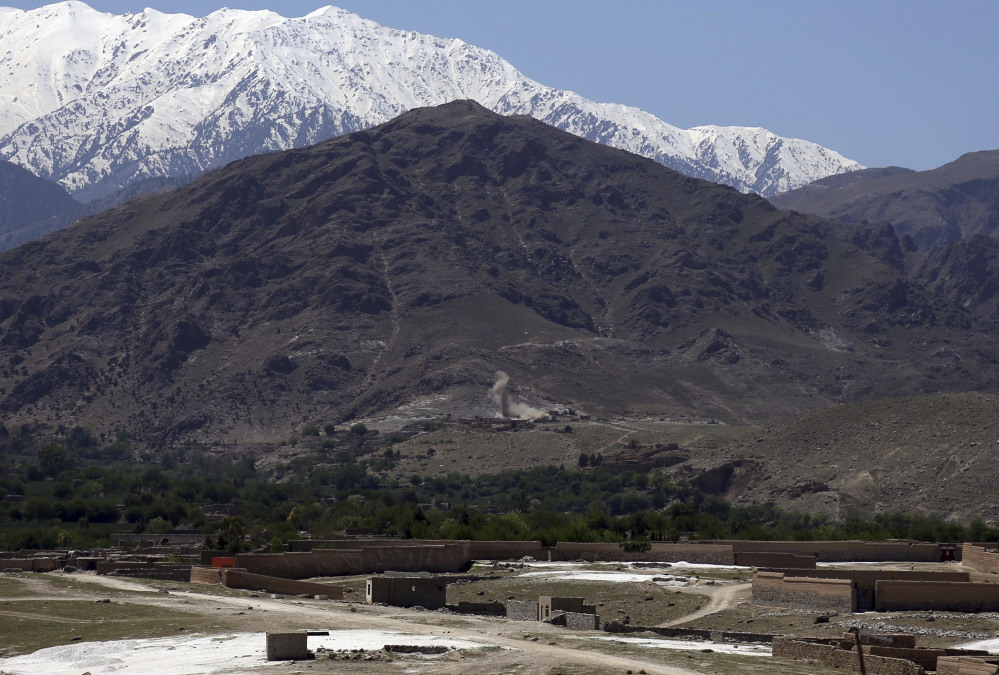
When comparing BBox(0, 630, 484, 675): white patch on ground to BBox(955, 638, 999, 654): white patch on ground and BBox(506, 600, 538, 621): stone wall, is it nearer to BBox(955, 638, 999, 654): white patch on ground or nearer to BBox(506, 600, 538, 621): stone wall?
BBox(506, 600, 538, 621): stone wall

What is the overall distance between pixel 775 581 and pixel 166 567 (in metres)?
33.4

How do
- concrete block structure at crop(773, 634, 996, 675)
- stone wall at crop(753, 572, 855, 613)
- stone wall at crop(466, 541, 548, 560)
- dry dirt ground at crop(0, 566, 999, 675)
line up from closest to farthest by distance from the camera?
concrete block structure at crop(773, 634, 996, 675) → dry dirt ground at crop(0, 566, 999, 675) → stone wall at crop(753, 572, 855, 613) → stone wall at crop(466, 541, 548, 560)

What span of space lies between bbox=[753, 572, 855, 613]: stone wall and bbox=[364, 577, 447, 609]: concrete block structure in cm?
1407

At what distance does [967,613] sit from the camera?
69188 millimetres

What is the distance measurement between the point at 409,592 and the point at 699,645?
808 inches

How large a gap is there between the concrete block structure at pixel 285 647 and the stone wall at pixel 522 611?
53.3ft

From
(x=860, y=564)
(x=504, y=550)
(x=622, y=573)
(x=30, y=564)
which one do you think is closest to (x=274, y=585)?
(x=622, y=573)

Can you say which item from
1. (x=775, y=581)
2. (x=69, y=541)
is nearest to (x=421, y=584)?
(x=775, y=581)

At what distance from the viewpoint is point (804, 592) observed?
7412 cm

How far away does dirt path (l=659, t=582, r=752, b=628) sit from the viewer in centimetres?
7519

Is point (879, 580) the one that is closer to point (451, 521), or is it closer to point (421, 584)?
point (421, 584)

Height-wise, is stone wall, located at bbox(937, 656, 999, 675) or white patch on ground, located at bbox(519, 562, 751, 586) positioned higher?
white patch on ground, located at bbox(519, 562, 751, 586)

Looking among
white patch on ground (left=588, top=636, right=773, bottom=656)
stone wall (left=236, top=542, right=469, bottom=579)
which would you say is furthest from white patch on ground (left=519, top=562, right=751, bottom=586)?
white patch on ground (left=588, top=636, right=773, bottom=656)

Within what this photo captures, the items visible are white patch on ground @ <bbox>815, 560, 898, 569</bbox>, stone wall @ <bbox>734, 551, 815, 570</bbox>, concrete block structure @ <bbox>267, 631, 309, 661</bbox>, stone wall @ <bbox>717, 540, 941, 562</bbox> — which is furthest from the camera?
stone wall @ <bbox>717, 540, 941, 562</bbox>
